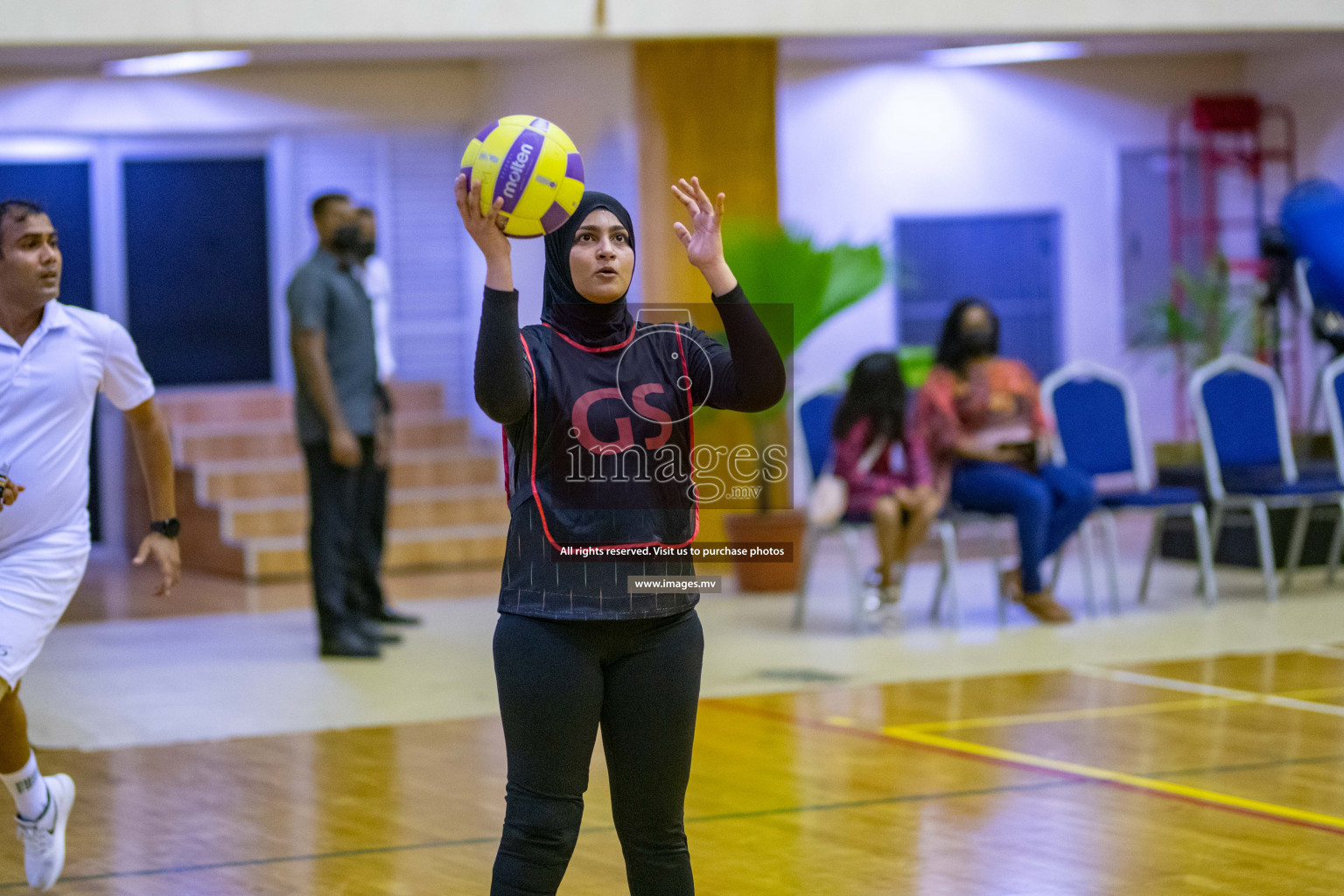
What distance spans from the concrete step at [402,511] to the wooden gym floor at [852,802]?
4731 millimetres

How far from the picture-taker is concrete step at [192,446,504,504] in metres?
10.3

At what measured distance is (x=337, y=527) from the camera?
6707 mm

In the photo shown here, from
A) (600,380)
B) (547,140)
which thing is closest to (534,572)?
(600,380)

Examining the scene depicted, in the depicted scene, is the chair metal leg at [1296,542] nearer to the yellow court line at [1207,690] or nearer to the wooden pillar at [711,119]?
the yellow court line at [1207,690]

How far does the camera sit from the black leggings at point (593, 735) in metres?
2.71

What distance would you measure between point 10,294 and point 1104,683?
407 centimetres

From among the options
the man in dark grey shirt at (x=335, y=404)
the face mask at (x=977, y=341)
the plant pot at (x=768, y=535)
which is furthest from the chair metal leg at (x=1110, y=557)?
the man in dark grey shirt at (x=335, y=404)

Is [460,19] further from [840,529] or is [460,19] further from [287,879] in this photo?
[287,879]

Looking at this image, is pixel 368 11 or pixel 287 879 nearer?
pixel 287 879

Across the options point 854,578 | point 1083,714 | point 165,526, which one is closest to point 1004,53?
point 854,578

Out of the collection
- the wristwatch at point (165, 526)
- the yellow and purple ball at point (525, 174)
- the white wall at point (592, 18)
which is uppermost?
the white wall at point (592, 18)

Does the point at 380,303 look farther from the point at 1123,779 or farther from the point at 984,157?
the point at 1123,779

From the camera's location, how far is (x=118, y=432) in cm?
1099

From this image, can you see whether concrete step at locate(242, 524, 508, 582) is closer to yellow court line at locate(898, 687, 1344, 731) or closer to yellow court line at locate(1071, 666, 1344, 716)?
yellow court line at locate(1071, 666, 1344, 716)
